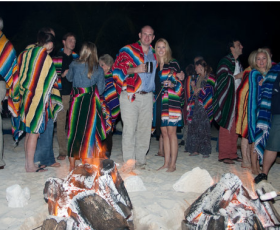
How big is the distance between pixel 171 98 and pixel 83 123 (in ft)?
4.24

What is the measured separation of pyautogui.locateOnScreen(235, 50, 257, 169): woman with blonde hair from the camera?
4422 mm

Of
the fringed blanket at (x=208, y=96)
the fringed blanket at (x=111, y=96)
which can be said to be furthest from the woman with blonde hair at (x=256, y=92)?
the fringed blanket at (x=111, y=96)

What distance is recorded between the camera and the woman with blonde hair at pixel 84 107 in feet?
13.4

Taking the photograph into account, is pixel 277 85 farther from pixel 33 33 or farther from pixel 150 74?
pixel 33 33

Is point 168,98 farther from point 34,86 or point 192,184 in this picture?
point 34,86

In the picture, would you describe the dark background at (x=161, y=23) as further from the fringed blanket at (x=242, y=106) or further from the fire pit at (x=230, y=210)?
the fire pit at (x=230, y=210)

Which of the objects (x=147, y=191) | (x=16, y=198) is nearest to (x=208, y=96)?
(x=147, y=191)

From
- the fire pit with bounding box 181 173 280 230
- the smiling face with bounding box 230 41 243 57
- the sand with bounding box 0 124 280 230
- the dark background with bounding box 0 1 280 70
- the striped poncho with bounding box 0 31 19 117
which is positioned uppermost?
the dark background with bounding box 0 1 280 70

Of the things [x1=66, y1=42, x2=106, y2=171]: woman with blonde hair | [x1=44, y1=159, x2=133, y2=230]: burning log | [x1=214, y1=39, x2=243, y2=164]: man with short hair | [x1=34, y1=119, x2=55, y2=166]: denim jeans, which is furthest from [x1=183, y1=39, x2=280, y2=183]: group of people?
[x1=34, y1=119, x2=55, y2=166]: denim jeans

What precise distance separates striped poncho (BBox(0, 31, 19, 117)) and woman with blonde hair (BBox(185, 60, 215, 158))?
3010 mm

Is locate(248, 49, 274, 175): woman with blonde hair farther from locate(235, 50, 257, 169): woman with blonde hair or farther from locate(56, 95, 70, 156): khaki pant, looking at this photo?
locate(56, 95, 70, 156): khaki pant

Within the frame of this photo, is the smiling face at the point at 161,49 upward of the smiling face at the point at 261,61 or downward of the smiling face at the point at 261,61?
upward

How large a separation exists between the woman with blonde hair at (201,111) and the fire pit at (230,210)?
2.72 m

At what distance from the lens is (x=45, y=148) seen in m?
4.37
